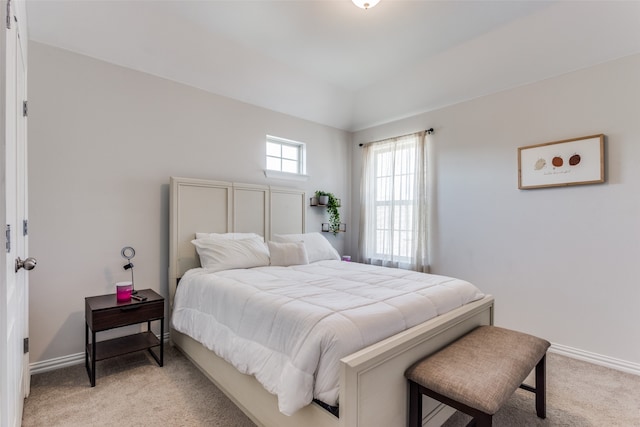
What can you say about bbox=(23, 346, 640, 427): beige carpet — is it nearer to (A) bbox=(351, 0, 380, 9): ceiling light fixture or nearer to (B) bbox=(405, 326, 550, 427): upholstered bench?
(B) bbox=(405, 326, 550, 427): upholstered bench

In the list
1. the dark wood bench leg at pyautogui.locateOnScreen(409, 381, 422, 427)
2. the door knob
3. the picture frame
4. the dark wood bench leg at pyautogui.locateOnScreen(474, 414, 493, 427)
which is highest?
the picture frame

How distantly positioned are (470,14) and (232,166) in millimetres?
2717

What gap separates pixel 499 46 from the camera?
285 cm

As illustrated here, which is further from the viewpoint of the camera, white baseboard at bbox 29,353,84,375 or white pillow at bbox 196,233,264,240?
white pillow at bbox 196,233,264,240

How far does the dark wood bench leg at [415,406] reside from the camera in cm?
153

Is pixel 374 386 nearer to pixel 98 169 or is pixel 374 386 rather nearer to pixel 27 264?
pixel 27 264

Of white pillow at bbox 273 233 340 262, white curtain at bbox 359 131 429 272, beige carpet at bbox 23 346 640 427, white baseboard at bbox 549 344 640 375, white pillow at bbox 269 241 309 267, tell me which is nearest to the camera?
beige carpet at bbox 23 346 640 427

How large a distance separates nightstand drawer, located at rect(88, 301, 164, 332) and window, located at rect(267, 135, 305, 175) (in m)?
2.08

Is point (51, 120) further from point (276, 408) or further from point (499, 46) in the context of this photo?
point (499, 46)

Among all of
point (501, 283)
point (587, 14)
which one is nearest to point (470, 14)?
point (587, 14)

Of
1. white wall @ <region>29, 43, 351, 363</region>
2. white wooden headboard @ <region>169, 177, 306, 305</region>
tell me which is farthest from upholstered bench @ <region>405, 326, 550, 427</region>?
white wall @ <region>29, 43, 351, 363</region>

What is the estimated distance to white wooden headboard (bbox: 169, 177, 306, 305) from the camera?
2967 millimetres

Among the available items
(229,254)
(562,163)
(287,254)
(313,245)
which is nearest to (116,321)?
(229,254)

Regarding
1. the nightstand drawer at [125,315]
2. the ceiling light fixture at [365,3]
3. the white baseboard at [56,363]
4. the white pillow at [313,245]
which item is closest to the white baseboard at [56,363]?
the white baseboard at [56,363]
